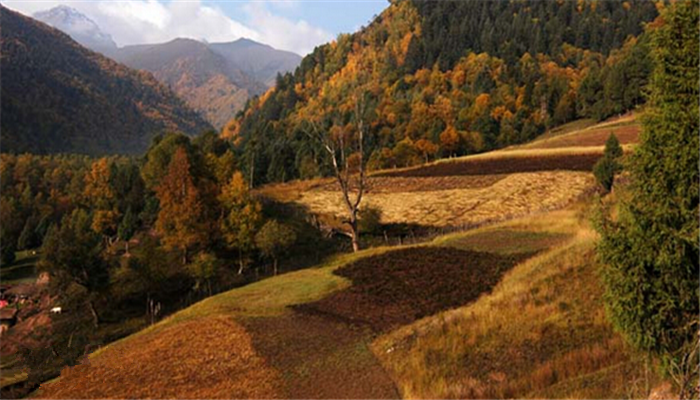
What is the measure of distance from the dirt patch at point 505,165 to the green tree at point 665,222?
1945 inches

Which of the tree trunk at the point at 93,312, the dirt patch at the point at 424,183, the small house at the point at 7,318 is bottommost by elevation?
the small house at the point at 7,318

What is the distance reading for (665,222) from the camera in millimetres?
12922

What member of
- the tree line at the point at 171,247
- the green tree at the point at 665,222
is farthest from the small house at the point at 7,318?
the green tree at the point at 665,222

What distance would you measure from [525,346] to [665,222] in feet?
19.7

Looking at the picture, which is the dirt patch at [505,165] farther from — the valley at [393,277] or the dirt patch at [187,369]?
the dirt patch at [187,369]

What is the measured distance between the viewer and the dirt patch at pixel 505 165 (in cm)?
6311

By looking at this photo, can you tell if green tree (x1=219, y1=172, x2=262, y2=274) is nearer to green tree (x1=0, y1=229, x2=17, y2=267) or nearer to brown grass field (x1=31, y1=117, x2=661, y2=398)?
brown grass field (x1=31, y1=117, x2=661, y2=398)

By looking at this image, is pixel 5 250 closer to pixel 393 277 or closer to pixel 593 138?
pixel 393 277

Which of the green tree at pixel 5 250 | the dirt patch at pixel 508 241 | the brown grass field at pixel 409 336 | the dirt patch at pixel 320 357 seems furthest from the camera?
the green tree at pixel 5 250

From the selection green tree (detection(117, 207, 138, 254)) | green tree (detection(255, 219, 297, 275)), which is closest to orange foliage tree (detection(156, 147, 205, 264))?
green tree (detection(255, 219, 297, 275))

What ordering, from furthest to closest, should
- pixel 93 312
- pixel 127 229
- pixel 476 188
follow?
pixel 127 229 < pixel 476 188 < pixel 93 312

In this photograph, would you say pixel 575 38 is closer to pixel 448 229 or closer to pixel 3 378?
pixel 448 229

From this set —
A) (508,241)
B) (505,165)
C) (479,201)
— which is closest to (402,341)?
(508,241)

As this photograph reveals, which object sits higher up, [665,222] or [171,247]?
[665,222]
